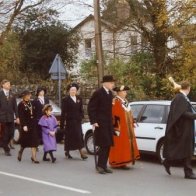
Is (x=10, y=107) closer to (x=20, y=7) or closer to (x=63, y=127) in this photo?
(x=63, y=127)

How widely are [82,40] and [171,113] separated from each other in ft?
78.2

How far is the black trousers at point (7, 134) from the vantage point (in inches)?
562

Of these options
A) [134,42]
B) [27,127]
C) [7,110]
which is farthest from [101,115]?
[134,42]

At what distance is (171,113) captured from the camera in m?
10.5

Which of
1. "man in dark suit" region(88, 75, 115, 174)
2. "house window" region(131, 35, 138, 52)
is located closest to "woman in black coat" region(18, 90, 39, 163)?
"man in dark suit" region(88, 75, 115, 174)

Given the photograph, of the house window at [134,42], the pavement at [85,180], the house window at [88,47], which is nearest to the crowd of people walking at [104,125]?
the pavement at [85,180]

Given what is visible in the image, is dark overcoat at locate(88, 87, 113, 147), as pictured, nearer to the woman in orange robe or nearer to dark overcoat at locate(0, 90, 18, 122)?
the woman in orange robe

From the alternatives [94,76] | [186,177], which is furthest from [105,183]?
[94,76]

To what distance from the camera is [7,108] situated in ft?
48.3

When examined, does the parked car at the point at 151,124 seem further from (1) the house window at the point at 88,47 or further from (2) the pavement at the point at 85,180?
(1) the house window at the point at 88,47

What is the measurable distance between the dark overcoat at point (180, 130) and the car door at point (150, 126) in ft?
5.70

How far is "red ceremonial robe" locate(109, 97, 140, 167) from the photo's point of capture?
11.5m

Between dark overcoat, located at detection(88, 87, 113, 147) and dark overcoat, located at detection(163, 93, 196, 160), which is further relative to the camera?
dark overcoat, located at detection(88, 87, 113, 147)

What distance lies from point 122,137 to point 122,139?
4 cm
